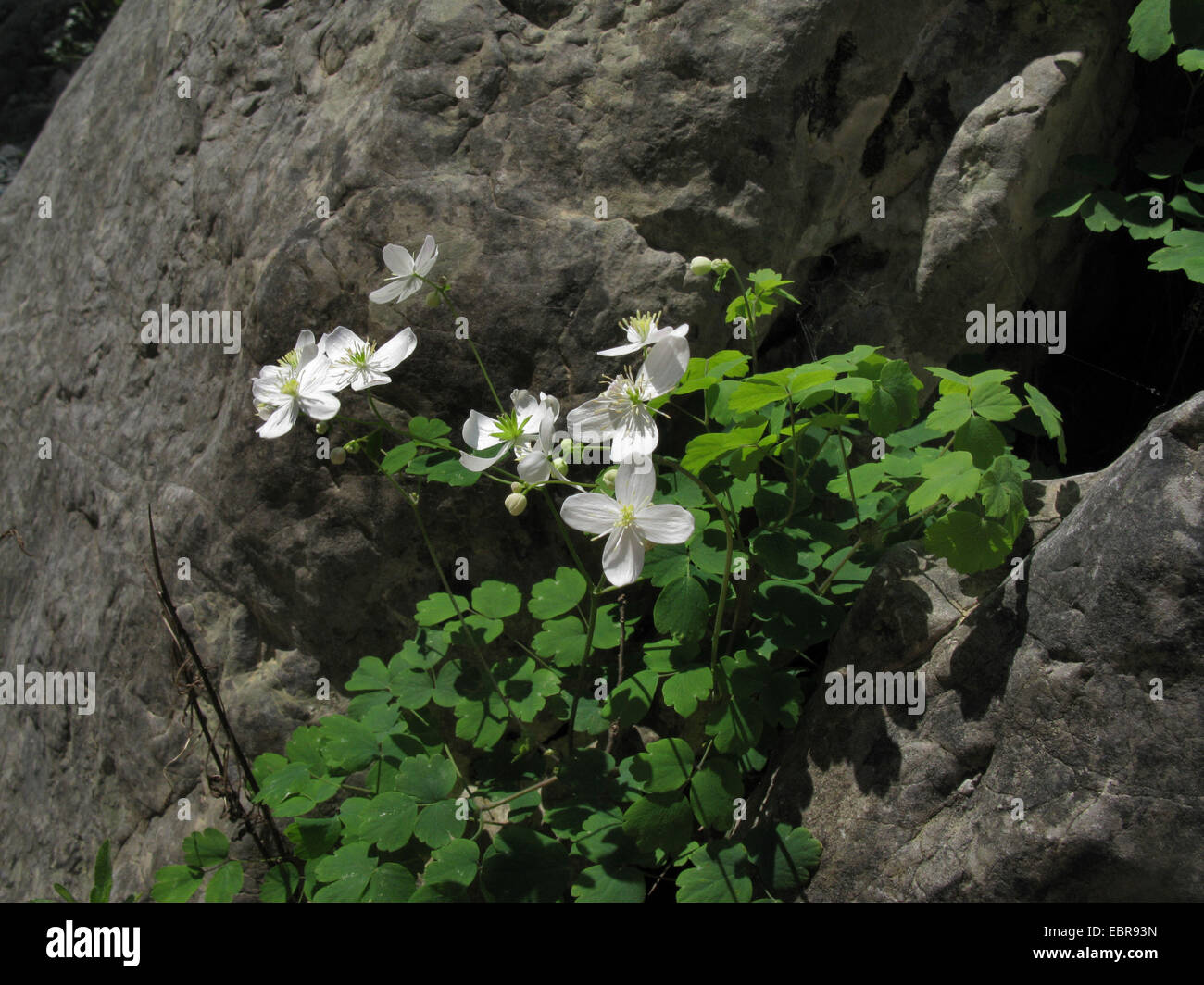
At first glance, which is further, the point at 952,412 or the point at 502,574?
the point at 502,574

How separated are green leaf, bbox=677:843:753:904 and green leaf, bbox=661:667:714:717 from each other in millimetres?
309

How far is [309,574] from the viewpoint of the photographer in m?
2.76

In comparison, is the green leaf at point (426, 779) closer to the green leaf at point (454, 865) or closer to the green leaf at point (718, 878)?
the green leaf at point (454, 865)

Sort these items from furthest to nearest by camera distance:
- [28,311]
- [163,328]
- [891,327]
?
1. [28,311]
2. [163,328]
3. [891,327]

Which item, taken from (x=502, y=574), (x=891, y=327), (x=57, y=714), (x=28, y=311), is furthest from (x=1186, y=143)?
(x=28, y=311)

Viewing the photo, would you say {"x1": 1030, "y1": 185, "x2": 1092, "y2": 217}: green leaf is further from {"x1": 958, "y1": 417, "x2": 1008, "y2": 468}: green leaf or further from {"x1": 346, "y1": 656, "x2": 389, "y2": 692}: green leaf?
{"x1": 346, "y1": 656, "x2": 389, "y2": 692}: green leaf

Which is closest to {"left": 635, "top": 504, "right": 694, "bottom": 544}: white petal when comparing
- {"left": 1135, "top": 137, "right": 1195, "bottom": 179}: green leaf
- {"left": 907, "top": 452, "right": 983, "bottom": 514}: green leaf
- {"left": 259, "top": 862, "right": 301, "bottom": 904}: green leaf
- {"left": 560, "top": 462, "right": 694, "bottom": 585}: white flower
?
{"left": 560, "top": 462, "right": 694, "bottom": 585}: white flower

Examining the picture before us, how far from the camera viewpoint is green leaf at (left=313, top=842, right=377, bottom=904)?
2064 mm

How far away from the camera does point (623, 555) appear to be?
183 cm

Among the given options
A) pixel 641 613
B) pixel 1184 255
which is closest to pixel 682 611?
pixel 641 613

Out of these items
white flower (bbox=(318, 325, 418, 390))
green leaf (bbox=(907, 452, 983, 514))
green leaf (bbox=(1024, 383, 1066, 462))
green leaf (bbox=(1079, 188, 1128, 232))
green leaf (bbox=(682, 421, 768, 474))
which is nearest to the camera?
green leaf (bbox=(907, 452, 983, 514))

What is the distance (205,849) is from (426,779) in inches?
28.2

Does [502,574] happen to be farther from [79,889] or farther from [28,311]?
[28,311]

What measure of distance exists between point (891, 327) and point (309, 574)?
1.89 meters
